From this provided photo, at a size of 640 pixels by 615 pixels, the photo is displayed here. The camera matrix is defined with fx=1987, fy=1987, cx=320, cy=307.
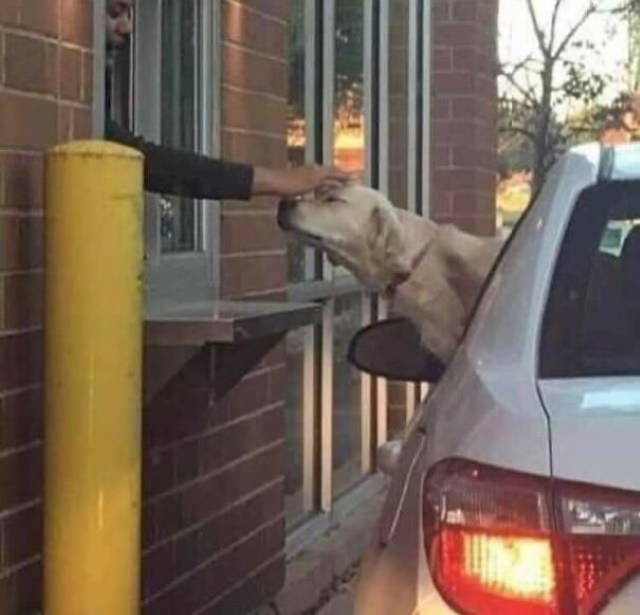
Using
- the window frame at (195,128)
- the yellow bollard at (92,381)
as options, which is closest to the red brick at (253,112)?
the window frame at (195,128)

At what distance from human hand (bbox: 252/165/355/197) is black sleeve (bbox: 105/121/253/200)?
4.8 inches

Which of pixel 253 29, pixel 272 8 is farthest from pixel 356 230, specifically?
pixel 272 8

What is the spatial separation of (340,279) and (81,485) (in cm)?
547

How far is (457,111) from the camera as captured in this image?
530 inches

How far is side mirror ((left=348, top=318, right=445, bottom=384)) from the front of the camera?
5.09 metres

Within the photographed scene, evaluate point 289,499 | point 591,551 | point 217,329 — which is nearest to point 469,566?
point 591,551

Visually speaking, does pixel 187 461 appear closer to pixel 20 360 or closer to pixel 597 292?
pixel 20 360

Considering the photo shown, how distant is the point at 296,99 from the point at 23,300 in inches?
157

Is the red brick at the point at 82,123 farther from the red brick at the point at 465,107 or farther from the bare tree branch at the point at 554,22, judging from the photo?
the bare tree branch at the point at 554,22

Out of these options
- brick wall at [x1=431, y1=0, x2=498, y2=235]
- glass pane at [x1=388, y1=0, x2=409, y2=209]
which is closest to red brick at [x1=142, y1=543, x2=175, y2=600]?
glass pane at [x1=388, y1=0, x2=409, y2=209]

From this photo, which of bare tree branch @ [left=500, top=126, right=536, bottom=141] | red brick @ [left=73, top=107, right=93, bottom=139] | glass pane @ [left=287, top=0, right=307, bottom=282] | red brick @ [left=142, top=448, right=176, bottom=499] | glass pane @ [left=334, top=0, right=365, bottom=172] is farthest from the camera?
bare tree branch @ [left=500, top=126, right=536, bottom=141]

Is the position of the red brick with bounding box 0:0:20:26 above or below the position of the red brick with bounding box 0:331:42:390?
above

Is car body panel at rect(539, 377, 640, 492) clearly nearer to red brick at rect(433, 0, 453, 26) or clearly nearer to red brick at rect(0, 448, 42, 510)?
red brick at rect(0, 448, 42, 510)

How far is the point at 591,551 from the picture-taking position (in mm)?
3094
